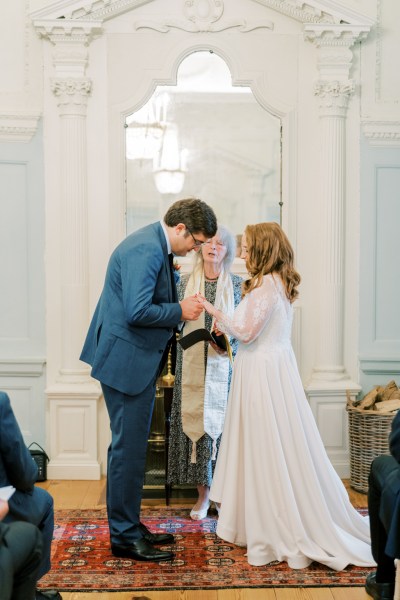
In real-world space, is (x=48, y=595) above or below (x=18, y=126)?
below

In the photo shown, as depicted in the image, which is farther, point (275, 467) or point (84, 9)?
point (84, 9)

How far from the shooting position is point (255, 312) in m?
3.79

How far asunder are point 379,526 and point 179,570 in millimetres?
974

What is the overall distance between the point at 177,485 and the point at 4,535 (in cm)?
273

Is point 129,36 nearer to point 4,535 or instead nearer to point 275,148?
point 275,148

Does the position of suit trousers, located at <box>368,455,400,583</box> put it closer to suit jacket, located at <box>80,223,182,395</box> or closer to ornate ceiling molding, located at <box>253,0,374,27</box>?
suit jacket, located at <box>80,223,182,395</box>

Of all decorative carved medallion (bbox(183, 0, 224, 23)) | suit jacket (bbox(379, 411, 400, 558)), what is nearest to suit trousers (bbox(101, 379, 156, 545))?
suit jacket (bbox(379, 411, 400, 558))

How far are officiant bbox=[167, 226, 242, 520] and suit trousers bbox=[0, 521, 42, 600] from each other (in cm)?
197

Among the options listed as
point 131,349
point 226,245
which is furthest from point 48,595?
point 226,245

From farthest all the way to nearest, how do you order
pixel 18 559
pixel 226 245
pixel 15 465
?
1. pixel 226 245
2. pixel 15 465
3. pixel 18 559

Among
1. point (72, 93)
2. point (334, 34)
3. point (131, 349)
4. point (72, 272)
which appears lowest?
point (131, 349)

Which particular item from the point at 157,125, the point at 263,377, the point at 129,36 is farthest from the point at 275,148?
the point at 263,377

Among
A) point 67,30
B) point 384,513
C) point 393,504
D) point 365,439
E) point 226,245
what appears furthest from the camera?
point 67,30

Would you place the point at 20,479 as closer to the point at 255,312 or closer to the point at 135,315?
the point at 135,315
